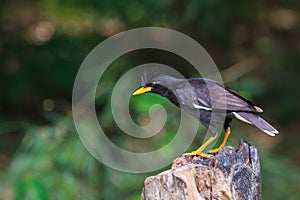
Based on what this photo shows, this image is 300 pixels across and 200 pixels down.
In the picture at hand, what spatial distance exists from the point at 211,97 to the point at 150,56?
448 cm

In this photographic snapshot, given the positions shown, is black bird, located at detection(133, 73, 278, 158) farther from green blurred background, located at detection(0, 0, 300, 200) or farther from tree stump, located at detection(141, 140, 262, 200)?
green blurred background, located at detection(0, 0, 300, 200)

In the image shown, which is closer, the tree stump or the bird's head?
the tree stump

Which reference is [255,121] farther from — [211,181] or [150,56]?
[150,56]

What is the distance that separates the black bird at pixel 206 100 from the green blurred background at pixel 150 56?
253cm

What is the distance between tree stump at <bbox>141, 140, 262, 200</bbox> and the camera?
2.27 meters

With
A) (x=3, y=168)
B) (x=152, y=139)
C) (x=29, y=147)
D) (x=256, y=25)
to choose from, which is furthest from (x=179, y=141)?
(x=256, y=25)

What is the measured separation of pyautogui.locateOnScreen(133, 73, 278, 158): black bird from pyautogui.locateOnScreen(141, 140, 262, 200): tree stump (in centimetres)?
18

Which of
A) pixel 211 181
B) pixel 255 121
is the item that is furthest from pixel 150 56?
pixel 211 181

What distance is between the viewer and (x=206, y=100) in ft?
8.46

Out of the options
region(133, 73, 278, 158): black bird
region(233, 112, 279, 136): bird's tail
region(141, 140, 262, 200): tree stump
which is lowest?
region(141, 140, 262, 200): tree stump

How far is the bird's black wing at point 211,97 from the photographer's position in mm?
2537

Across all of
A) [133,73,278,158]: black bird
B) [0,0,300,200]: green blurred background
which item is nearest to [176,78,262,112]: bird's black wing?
[133,73,278,158]: black bird

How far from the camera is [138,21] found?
21.5 feet

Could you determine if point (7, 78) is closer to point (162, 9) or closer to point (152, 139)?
point (162, 9)
